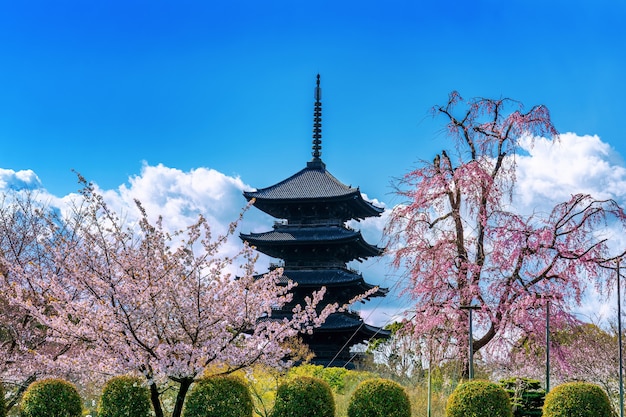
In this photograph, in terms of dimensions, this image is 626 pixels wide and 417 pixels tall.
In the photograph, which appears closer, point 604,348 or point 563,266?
point 563,266

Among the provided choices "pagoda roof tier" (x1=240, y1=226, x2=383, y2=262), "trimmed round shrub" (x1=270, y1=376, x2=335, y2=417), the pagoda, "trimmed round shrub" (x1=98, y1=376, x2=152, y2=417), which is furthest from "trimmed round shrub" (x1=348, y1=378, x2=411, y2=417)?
"pagoda roof tier" (x1=240, y1=226, x2=383, y2=262)

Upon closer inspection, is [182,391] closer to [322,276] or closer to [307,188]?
[322,276]

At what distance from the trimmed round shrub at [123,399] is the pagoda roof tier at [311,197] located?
20943 mm

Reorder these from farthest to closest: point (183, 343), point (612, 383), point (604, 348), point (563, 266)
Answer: point (604, 348) < point (612, 383) < point (563, 266) < point (183, 343)

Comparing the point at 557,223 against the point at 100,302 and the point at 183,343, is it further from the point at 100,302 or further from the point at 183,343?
the point at 100,302

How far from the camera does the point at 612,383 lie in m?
19.3

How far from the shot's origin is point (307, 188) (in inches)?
1335

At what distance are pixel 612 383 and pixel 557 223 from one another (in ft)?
25.1

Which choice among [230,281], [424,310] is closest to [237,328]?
[230,281]

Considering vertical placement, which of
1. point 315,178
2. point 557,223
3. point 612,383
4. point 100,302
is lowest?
point 612,383

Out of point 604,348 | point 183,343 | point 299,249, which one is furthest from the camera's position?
point 299,249

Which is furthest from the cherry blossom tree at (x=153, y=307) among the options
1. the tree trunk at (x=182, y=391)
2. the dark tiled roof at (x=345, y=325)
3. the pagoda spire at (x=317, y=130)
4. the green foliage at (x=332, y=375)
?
the pagoda spire at (x=317, y=130)

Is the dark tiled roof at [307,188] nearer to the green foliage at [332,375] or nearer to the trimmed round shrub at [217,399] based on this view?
the green foliage at [332,375]

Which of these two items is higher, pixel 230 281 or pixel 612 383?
pixel 230 281
